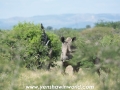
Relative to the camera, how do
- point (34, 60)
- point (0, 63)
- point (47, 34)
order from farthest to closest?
point (47, 34), point (34, 60), point (0, 63)

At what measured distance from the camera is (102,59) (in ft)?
8.39

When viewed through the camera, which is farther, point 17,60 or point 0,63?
point 0,63

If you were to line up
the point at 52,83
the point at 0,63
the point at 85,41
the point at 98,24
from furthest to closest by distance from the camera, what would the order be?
1. the point at 98,24
2. the point at 0,63
3. the point at 85,41
4. the point at 52,83

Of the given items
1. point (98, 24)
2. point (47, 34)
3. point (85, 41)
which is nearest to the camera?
point (85, 41)

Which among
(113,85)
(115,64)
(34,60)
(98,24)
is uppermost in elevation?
(115,64)

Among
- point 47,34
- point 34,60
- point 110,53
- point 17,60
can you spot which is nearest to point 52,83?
point 17,60

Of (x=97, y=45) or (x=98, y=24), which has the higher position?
(x=97, y=45)

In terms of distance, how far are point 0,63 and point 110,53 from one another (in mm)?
1393

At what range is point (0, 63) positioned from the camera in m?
3.47

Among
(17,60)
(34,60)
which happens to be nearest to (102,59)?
(17,60)

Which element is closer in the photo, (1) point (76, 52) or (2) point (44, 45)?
(1) point (76, 52)

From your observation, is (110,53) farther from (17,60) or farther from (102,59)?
(17,60)

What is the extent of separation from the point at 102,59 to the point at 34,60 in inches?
413

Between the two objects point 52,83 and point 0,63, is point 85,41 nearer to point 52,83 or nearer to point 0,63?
point 52,83
